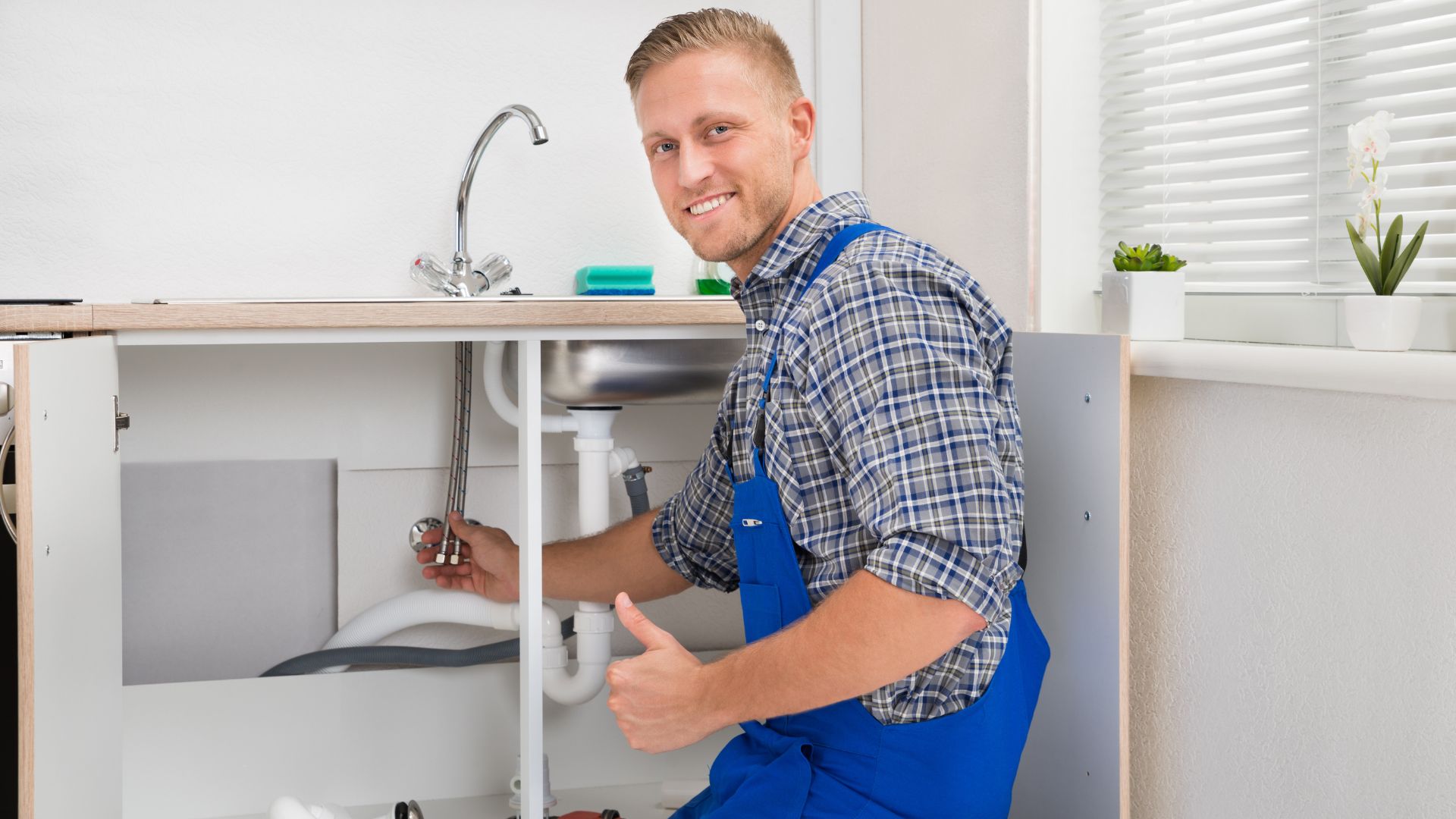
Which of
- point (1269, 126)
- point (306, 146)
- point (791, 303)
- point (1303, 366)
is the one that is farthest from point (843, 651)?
point (306, 146)

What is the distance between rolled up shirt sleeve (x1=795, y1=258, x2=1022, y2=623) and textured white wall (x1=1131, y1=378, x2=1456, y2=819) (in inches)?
11.4

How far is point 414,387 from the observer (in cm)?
215

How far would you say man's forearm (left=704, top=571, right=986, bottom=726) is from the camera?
1.02 meters

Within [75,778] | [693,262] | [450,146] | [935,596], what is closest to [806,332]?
[935,596]

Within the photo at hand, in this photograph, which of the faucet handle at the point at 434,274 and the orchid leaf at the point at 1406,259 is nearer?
the orchid leaf at the point at 1406,259

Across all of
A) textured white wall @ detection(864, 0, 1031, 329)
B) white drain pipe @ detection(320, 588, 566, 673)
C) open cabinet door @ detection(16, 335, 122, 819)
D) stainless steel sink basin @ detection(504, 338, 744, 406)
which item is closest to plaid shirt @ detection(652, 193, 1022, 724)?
stainless steel sink basin @ detection(504, 338, 744, 406)

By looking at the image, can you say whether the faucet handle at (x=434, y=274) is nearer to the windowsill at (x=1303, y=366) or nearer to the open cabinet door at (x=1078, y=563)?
the open cabinet door at (x=1078, y=563)

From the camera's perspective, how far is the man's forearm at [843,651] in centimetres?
102

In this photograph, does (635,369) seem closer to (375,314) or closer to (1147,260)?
(375,314)

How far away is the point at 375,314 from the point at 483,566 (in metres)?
0.54

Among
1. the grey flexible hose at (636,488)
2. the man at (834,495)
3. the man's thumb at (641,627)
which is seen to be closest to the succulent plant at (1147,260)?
the man at (834,495)

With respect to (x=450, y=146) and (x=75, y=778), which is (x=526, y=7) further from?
(x=75, y=778)

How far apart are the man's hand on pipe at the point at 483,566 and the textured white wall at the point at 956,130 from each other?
32.7 inches

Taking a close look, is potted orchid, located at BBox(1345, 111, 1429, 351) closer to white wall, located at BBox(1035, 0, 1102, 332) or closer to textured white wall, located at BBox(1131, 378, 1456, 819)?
textured white wall, located at BBox(1131, 378, 1456, 819)
